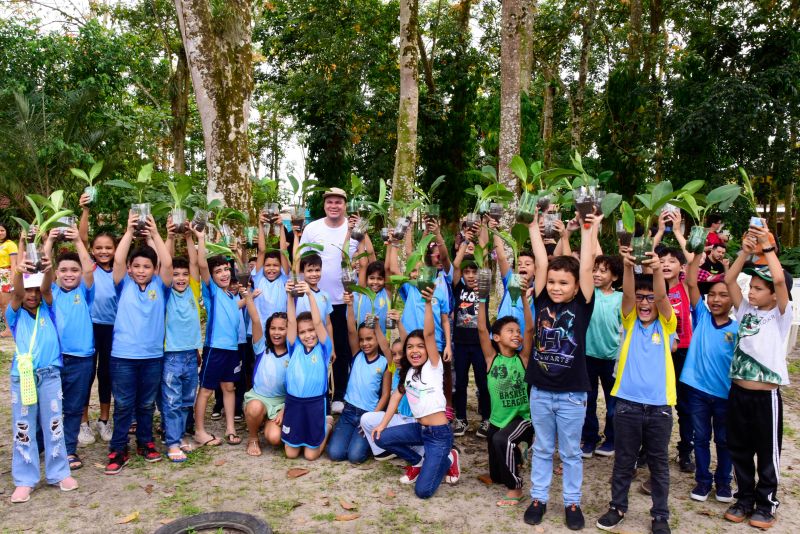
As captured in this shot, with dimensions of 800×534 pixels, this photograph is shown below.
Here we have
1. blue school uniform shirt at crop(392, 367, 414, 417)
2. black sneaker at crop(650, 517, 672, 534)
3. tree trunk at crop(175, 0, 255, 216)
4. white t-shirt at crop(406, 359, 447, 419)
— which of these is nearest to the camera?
black sneaker at crop(650, 517, 672, 534)

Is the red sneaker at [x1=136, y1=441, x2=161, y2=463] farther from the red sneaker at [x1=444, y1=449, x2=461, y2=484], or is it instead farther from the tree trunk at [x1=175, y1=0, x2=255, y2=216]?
the tree trunk at [x1=175, y1=0, x2=255, y2=216]

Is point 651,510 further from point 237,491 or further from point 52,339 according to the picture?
point 52,339

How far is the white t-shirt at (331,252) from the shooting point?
5508 millimetres

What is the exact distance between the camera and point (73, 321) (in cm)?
434

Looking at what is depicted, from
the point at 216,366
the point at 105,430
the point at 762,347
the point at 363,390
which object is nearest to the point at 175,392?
the point at 216,366

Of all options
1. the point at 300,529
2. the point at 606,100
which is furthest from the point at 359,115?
the point at 300,529

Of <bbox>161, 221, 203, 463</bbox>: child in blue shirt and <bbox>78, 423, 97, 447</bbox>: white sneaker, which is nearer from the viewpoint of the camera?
<bbox>161, 221, 203, 463</bbox>: child in blue shirt

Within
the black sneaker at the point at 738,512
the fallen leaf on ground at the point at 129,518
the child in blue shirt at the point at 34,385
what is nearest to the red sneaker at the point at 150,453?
the child in blue shirt at the point at 34,385

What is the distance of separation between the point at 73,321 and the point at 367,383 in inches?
87.6

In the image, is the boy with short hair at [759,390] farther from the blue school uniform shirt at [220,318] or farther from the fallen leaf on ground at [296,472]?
the blue school uniform shirt at [220,318]

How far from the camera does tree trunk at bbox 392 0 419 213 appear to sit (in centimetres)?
1006

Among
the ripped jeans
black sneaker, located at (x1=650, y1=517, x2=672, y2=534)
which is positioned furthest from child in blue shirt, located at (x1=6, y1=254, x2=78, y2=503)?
black sneaker, located at (x1=650, y1=517, x2=672, y2=534)

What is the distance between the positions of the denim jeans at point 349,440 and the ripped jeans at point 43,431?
1873 mm

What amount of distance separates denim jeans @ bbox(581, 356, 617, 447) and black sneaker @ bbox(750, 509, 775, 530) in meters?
1.13
